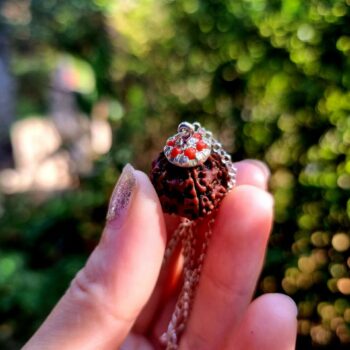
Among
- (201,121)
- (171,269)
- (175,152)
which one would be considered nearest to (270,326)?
(175,152)

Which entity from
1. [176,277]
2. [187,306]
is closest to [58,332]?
[187,306]

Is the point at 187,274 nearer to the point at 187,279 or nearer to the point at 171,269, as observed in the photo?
the point at 187,279

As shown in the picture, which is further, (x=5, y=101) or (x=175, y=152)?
(x=5, y=101)

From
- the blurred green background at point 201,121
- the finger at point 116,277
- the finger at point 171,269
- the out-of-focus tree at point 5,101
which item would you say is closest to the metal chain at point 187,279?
the finger at point 171,269

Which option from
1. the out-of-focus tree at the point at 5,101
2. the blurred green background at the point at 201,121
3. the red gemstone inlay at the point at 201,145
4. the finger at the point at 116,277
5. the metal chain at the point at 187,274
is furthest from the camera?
the out-of-focus tree at the point at 5,101

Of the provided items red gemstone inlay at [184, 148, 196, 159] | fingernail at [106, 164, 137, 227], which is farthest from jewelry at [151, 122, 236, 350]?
fingernail at [106, 164, 137, 227]

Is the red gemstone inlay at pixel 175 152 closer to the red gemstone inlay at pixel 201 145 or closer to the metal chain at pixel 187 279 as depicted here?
the red gemstone inlay at pixel 201 145

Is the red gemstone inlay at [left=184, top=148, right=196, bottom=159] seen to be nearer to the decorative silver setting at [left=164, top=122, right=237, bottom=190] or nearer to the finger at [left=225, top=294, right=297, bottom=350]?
the decorative silver setting at [left=164, top=122, right=237, bottom=190]
